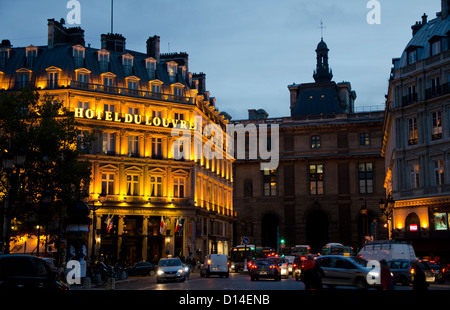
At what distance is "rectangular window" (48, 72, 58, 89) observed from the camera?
64312 millimetres

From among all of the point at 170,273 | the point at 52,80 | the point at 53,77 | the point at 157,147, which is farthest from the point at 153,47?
the point at 170,273

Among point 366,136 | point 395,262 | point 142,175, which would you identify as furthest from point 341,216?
point 395,262

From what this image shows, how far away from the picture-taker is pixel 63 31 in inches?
2795

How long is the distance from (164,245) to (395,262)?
33807mm

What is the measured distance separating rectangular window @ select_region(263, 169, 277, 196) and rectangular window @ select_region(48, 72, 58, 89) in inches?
1524

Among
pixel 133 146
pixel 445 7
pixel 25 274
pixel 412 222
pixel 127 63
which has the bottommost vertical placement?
pixel 25 274

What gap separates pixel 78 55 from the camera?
66.6 m

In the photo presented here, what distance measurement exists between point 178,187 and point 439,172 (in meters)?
26.9

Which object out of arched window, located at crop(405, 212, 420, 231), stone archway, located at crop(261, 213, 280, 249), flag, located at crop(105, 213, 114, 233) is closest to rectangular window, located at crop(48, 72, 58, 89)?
flag, located at crop(105, 213, 114, 233)

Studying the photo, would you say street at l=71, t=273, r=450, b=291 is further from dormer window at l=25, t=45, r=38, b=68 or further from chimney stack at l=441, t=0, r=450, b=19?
dormer window at l=25, t=45, r=38, b=68

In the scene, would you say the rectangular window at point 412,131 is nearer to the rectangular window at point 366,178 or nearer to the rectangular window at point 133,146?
the rectangular window at point 133,146

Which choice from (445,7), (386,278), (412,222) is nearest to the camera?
(386,278)

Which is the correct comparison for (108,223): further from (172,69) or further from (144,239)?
(172,69)

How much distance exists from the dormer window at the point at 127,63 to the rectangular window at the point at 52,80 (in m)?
7.48
